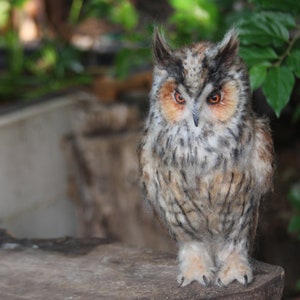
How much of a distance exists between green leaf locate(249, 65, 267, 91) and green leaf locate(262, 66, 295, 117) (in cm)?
2

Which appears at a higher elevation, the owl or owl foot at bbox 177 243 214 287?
the owl

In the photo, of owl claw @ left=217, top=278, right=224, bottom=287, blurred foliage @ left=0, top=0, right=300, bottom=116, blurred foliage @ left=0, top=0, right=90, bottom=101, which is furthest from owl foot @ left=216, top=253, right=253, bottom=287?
blurred foliage @ left=0, top=0, right=90, bottom=101

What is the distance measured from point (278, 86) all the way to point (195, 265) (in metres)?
0.83

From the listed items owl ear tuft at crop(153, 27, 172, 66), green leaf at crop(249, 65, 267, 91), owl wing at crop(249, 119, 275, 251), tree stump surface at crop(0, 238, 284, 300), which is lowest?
tree stump surface at crop(0, 238, 284, 300)

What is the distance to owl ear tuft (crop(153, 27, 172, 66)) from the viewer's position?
3.23 metres

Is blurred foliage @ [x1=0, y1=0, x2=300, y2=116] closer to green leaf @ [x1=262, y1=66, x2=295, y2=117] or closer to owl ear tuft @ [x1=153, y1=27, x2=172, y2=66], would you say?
green leaf @ [x1=262, y1=66, x2=295, y2=117]

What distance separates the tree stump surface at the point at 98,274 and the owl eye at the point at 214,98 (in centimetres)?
79

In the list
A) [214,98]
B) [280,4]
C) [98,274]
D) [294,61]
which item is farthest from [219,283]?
[280,4]

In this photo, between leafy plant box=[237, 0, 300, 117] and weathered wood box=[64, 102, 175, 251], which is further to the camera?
weathered wood box=[64, 102, 175, 251]

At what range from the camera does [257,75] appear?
11.7 feet

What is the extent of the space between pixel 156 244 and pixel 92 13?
1707 millimetres

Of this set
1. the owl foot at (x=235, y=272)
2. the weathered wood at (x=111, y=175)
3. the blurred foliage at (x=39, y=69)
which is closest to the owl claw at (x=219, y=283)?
the owl foot at (x=235, y=272)

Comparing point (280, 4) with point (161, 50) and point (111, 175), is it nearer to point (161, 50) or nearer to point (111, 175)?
point (161, 50)

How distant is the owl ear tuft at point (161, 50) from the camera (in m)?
3.23
